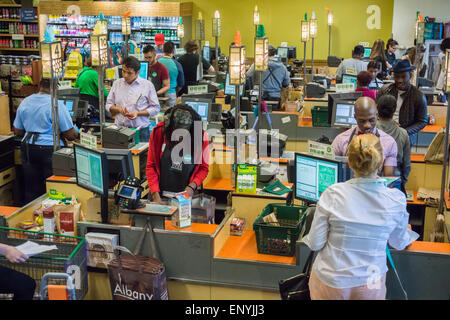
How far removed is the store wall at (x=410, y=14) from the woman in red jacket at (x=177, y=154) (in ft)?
39.4

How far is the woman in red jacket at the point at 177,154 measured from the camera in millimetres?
4598

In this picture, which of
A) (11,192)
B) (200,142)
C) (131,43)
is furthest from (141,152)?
(131,43)

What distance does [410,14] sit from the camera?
1522 cm

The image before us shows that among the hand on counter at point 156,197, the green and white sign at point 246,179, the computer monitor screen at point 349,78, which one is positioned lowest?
the hand on counter at point 156,197

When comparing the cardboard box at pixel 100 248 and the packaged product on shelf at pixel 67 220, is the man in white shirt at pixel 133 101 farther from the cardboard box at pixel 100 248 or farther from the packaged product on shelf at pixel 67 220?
the cardboard box at pixel 100 248

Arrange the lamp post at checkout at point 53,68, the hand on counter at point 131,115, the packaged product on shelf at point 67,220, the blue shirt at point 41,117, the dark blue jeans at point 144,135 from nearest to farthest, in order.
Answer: the packaged product on shelf at point 67,220, the lamp post at checkout at point 53,68, the blue shirt at point 41,117, the hand on counter at point 131,115, the dark blue jeans at point 144,135

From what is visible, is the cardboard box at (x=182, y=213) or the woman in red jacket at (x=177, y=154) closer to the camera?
the cardboard box at (x=182, y=213)

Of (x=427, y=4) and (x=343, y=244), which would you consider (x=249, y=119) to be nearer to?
(x=343, y=244)

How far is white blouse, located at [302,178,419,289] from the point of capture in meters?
2.93

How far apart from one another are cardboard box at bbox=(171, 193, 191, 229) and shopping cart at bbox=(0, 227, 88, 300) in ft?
2.05

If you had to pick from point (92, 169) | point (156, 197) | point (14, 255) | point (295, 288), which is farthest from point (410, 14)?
point (14, 255)

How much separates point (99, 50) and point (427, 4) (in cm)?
1128

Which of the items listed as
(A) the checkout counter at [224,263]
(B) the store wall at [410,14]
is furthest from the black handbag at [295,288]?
(B) the store wall at [410,14]

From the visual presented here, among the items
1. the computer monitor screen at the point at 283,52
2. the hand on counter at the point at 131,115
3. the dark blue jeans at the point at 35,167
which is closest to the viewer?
the dark blue jeans at the point at 35,167
